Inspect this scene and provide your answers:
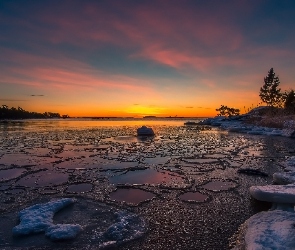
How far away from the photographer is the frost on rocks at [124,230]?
3922 millimetres

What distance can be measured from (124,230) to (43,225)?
1.51 m

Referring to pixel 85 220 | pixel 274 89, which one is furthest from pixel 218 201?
pixel 274 89

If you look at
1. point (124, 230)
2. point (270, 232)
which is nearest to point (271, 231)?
point (270, 232)

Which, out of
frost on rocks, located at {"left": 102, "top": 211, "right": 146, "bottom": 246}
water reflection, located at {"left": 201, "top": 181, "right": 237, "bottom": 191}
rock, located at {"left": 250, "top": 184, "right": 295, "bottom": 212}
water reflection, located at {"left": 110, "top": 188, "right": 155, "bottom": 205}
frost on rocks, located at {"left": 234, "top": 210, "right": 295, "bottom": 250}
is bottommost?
water reflection, located at {"left": 110, "top": 188, "right": 155, "bottom": 205}

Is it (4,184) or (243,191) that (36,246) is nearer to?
(4,184)

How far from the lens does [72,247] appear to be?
3705 millimetres

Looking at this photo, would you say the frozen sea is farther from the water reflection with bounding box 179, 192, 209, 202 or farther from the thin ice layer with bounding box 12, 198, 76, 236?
the thin ice layer with bounding box 12, 198, 76, 236

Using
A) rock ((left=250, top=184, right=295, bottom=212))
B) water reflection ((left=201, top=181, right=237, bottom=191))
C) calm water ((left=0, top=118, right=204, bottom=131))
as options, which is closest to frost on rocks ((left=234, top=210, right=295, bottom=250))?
rock ((left=250, top=184, right=295, bottom=212))

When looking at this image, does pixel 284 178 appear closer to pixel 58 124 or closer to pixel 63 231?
pixel 63 231

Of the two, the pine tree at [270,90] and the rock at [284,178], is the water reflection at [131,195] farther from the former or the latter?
the pine tree at [270,90]

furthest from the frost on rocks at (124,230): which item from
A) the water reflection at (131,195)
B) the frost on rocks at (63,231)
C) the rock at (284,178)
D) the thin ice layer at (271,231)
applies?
the rock at (284,178)

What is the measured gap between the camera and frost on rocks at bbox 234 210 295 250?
328cm

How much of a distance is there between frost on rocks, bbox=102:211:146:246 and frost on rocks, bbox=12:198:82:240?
0.59 m

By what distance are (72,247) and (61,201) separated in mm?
1835
